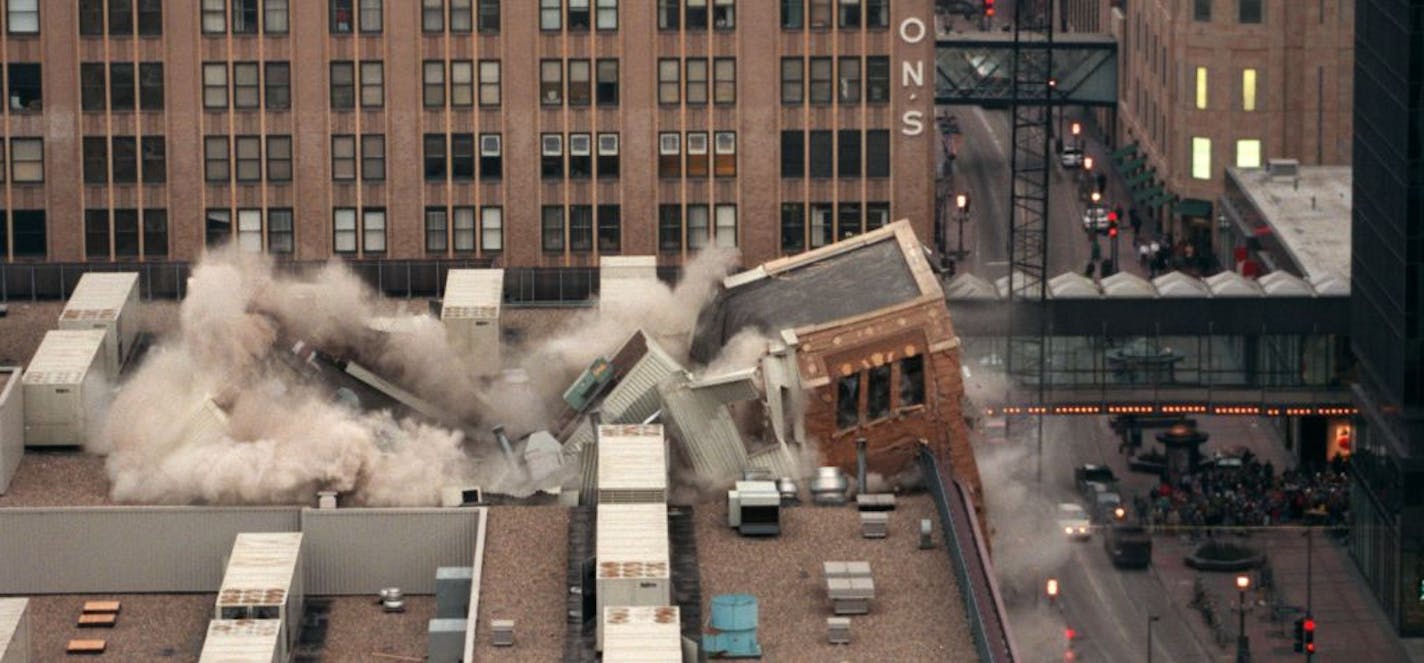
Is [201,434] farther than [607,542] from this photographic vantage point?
Yes

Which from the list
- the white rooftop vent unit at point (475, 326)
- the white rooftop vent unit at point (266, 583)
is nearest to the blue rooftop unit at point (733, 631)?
the white rooftop vent unit at point (266, 583)

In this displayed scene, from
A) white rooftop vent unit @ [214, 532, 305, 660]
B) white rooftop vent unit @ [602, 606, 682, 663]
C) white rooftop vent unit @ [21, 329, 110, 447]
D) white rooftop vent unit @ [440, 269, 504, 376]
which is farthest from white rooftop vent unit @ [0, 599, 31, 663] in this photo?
white rooftop vent unit @ [440, 269, 504, 376]

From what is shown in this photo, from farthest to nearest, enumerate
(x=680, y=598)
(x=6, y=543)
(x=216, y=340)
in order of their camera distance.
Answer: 1. (x=216, y=340)
2. (x=6, y=543)
3. (x=680, y=598)

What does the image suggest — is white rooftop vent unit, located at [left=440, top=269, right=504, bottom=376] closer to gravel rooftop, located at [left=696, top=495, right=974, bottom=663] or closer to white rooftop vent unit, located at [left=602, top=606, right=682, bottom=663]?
gravel rooftop, located at [left=696, top=495, right=974, bottom=663]

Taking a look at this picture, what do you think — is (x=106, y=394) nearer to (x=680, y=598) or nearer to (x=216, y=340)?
(x=216, y=340)

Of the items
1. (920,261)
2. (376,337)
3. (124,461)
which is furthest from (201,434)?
(920,261)

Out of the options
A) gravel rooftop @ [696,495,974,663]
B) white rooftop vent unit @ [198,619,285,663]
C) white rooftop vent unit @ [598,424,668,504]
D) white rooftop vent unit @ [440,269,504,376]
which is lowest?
white rooftop vent unit @ [198,619,285,663]

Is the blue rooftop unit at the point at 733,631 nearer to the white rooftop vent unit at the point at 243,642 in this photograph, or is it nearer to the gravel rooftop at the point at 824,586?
the gravel rooftop at the point at 824,586
